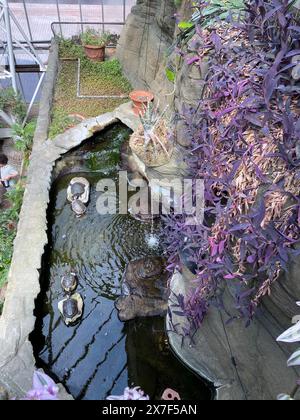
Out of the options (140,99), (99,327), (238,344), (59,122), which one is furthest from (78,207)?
(238,344)

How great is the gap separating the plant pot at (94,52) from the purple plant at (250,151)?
14.6 ft

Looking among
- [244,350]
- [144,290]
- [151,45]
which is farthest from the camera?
[151,45]

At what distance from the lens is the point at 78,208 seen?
4.35 m

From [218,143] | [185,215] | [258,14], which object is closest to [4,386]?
[185,215]

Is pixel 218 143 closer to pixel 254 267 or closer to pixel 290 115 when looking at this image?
pixel 290 115

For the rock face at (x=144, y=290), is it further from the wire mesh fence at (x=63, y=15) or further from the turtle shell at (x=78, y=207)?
the wire mesh fence at (x=63, y=15)

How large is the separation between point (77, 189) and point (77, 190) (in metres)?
0.01

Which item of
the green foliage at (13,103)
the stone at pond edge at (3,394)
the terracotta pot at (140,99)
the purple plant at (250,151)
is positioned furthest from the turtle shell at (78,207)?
the green foliage at (13,103)

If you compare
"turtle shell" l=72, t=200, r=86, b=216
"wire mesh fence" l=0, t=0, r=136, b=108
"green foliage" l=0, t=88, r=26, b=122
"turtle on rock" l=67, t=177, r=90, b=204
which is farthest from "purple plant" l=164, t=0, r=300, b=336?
"wire mesh fence" l=0, t=0, r=136, b=108

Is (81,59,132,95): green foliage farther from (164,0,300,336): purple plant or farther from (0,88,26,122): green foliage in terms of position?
(164,0,300,336): purple plant

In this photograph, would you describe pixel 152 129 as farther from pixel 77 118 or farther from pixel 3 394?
pixel 3 394

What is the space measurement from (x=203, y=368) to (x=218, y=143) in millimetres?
1718

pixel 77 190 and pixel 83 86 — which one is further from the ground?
pixel 83 86

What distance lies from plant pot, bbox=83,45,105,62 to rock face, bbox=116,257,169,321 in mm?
4478
